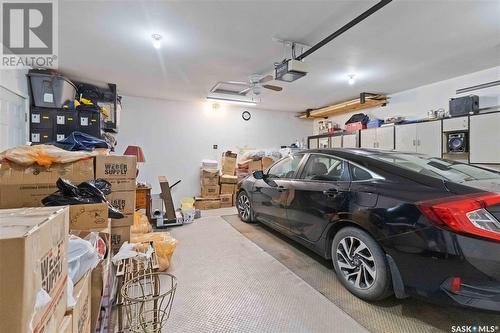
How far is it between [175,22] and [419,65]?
136 inches

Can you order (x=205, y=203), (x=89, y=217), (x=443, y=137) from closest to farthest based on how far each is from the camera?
(x=89, y=217), (x=443, y=137), (x=205, y=203)

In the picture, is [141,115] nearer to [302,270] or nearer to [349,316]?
[302,270]

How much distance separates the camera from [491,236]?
1.30 m

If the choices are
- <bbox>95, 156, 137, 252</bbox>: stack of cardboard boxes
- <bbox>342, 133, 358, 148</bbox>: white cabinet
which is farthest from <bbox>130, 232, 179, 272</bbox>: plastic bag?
<bbox>342, 133, 358, 148</bbox>: white cabinet

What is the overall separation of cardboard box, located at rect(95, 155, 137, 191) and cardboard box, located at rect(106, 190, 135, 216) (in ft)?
0.13

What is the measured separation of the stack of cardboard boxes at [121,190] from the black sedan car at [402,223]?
1.65 meters

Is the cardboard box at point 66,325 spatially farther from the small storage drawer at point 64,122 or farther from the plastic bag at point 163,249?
the small storage drawer at point 64,122

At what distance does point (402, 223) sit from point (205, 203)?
4420 mm

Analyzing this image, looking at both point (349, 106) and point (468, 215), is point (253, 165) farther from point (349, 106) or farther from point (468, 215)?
point (468, 215)

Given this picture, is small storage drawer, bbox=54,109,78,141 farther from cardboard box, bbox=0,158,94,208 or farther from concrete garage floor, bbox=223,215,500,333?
concrete garage floor, bbox=223,215,500,333

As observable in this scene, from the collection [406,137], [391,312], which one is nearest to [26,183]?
[391,312]

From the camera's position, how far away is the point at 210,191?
18.9 feet

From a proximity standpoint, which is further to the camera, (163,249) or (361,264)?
(163,249)

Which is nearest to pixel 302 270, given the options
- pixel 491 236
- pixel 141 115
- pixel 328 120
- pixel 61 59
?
pixel 491 236
